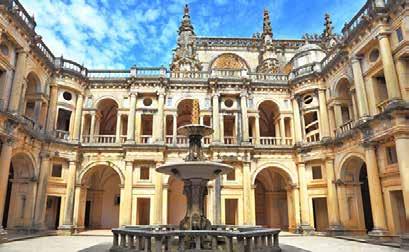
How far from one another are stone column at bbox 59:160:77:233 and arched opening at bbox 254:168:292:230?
15.7 m

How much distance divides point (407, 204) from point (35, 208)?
2147 centimetres

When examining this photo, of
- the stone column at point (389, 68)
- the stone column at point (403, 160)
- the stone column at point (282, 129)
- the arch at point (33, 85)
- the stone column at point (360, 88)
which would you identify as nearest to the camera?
the stone column at point (403, 160)

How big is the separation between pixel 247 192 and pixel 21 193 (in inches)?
608

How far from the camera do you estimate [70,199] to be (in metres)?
21.6

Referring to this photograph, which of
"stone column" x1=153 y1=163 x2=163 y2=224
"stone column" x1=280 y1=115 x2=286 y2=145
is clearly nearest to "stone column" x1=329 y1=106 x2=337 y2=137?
"stone column" x1=280 y1=115 x2=286 y2=145

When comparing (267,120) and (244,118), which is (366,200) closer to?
(244,118)

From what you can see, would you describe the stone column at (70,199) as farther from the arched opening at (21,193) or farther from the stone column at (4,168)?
the stone column at (4,168)

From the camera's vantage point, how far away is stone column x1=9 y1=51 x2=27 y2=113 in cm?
1705

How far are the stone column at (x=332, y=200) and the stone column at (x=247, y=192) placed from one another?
5.50 m

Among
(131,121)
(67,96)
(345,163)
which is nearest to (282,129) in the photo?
(345,163)

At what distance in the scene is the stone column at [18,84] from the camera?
1705cm

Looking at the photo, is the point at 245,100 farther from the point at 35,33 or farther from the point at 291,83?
the point at 35,33

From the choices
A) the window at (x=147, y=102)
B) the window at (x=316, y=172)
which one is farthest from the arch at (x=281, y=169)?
the window at (x=147, y=102)

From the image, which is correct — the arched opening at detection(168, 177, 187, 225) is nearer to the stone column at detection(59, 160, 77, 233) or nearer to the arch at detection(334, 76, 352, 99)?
the stone column at detection(59, 160, 77, 233)
